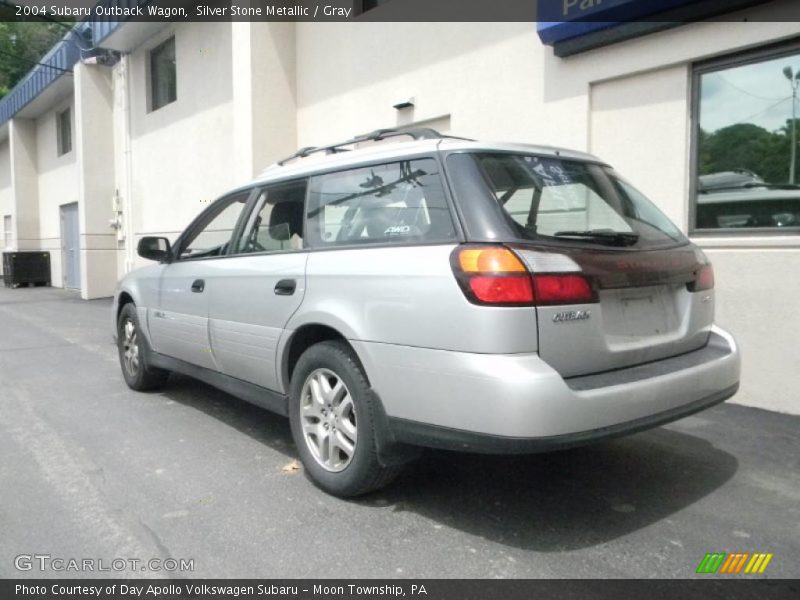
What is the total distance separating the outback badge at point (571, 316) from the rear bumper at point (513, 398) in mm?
201

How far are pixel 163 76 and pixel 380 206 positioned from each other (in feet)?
43.8

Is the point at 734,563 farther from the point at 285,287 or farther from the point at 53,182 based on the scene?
the point at 53,182

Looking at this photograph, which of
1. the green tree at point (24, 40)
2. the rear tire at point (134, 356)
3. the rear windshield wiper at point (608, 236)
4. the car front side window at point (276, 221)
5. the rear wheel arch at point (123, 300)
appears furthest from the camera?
the green tree at point (24, 40)

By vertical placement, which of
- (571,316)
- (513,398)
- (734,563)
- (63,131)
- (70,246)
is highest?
(63,131)

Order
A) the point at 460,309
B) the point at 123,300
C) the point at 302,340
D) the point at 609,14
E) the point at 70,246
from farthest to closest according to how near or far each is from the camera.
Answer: the point at 70,246 → the point at 123,300 → the point at 609,14 → the point at 302,340 → the point at 460,309

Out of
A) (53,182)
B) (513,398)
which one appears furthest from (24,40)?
(513,398)

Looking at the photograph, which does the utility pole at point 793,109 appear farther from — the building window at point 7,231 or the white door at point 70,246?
the building window at point 7,231

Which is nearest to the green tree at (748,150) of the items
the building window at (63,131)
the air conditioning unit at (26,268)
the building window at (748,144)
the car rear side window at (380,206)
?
the building window at (748,144)

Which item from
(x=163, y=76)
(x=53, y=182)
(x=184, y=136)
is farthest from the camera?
(x=53, y=182)

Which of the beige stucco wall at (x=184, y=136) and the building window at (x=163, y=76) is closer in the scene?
the beige stucco wall at (x=184, y=136)

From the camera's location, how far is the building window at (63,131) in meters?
21.0

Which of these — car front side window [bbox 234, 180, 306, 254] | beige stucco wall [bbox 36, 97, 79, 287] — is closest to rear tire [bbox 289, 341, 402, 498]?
car front side window [bbox 234, 180, 306, 254]

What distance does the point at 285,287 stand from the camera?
3.82 meters

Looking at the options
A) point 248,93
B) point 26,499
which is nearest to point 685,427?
point 26,499
